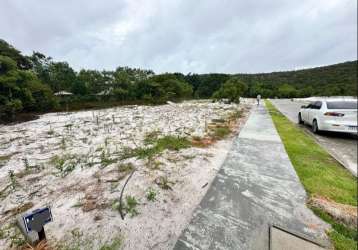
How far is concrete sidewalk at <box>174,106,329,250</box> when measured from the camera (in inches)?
79.7

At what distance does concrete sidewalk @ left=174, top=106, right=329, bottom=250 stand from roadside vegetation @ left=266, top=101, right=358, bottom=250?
0.13 m

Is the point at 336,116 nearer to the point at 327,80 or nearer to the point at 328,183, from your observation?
the point at 328,183

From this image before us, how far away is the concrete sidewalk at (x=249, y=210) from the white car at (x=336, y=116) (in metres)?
3.62

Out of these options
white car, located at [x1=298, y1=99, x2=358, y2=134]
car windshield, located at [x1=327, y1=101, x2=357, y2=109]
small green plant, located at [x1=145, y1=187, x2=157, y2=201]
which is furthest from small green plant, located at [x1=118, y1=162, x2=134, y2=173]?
car windshield, located at [x1=327, y1=101, x2=357, y2=109]

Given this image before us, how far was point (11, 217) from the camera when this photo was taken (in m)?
2.36

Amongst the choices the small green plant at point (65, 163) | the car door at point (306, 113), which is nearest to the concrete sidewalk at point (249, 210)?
the small green plant at point (65, 163)

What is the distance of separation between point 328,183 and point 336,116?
4.25 metres

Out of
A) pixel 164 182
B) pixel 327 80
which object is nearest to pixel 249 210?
pixel 164 182

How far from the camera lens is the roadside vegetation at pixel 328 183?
215cm

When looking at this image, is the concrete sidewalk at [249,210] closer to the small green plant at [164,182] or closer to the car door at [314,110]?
the small green plant at [164,182]

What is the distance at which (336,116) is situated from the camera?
6.21m

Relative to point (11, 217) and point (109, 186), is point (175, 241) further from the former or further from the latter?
point (11, 217)

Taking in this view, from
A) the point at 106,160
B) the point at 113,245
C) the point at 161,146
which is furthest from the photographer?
the point at 161,146

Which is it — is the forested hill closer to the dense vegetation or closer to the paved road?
the dense vegetation
